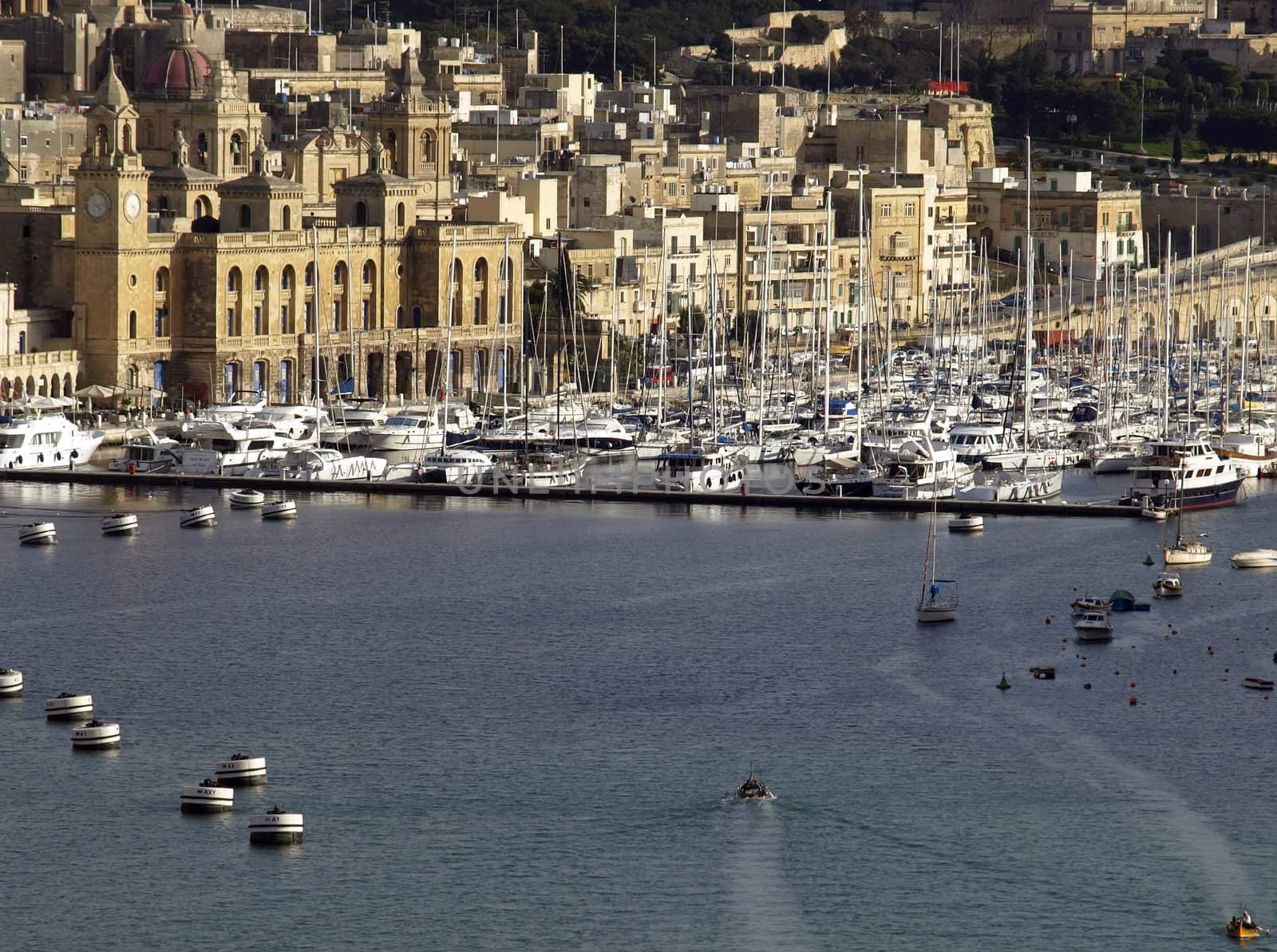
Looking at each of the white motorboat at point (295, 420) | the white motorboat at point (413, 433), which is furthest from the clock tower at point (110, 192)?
the white motorboat at point (413, 433)

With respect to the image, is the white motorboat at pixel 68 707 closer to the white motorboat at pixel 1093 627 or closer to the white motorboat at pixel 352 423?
the white motorboat at pixel 1093 627

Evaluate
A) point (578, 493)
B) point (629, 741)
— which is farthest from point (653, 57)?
point (629, 741)

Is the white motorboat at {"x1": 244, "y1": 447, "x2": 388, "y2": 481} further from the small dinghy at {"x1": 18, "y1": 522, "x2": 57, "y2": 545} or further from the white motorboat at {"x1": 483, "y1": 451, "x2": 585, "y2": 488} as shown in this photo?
the small dinghy at {"x1": 18, "y1": 522, "x2": 57, "y2": 545}

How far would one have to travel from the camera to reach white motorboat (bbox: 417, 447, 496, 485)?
83.1 metres

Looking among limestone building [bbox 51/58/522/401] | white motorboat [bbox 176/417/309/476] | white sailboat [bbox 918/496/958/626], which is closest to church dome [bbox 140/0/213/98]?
limestone building [bbox 51/58/522/401]

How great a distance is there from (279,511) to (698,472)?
10.4 m

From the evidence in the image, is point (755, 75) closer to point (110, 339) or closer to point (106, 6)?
point (106, 6)

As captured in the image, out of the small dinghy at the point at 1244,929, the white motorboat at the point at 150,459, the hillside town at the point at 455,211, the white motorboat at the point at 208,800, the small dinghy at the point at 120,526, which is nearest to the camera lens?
the small dinghy at the point at 1244,929

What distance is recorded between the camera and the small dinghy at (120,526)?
75062 mm

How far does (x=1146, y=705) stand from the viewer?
58.8 metres

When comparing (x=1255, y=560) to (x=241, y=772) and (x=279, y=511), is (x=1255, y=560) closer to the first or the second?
(x=279, y=511)

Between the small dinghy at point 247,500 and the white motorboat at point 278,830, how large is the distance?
3020cm

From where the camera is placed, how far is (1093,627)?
64.2m

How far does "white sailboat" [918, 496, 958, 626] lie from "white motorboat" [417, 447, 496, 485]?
1530 centimetres
